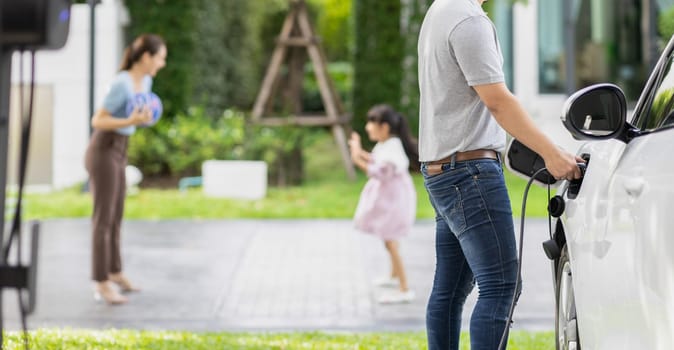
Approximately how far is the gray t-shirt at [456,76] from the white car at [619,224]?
388 mm

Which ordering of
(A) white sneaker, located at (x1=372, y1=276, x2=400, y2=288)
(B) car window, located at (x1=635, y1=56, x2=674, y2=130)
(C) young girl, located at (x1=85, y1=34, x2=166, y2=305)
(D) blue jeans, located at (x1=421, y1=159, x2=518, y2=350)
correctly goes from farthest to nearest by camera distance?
(A) white sneaker, located at (x1=372, y1=276, x2=400, y2=288), (C) young girl, located at (x1=85, y1=34, x2=166, y2=305), (D) blue jeans, located at (x1=421, y1=159, x2=518, y2=350), (B) car window, located at (x1=635, y1=56, x2=674, y2=130)

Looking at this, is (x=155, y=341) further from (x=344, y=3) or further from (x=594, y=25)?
(x=344, y=3)

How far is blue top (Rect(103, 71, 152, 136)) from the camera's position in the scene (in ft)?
25.9

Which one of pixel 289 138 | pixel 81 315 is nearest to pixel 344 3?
pixel 289 138

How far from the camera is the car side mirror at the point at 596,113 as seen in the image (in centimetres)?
369

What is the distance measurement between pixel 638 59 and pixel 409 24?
5.48m

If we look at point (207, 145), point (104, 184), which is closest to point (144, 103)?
point (104, 184)

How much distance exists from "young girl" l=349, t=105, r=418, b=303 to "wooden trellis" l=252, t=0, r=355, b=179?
9329 mm

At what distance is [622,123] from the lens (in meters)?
3.67

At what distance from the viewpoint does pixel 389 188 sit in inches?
324

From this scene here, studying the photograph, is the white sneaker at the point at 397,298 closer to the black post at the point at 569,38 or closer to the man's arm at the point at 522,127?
the man's arm at the point at 522,127

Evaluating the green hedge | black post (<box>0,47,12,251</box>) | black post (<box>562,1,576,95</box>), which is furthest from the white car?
black post (<box>562,1,576,95</box>)

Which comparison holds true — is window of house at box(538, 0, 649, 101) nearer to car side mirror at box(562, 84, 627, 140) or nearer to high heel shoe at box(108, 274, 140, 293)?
high heel shoe at box(108, 274, 140, 293)

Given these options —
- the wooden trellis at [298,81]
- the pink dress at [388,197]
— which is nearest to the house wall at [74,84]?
the wooden trellis at [298,81]
